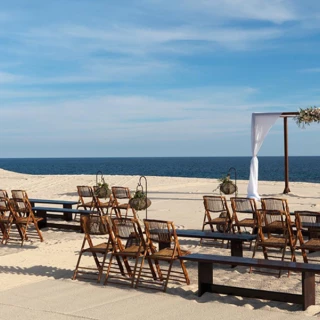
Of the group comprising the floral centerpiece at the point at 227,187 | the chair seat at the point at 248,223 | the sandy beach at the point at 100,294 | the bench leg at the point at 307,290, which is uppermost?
the floral centerpiece at the point at 227,187

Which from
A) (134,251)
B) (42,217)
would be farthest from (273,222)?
(42,217)

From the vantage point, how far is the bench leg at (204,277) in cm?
545

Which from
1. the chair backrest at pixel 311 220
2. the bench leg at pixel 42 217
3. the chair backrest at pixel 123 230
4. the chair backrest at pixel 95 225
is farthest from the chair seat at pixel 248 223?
the bench leg at pixel 42 217

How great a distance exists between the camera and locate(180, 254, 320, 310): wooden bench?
4.95 m

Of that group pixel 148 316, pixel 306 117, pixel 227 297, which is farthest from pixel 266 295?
pixel 306 117

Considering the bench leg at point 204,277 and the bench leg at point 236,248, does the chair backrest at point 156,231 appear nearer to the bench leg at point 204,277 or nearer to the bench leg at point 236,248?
the bench leg at point 204,277

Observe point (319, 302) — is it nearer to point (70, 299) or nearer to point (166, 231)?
point (166, 231)

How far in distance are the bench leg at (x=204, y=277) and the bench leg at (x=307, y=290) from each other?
0.91 meters

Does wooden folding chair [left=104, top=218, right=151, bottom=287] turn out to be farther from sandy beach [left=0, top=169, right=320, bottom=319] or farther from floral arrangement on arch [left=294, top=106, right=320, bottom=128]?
floral arrangement on arch [left=294, top=106, right=320, bottom=128]

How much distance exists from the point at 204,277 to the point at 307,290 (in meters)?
0.98

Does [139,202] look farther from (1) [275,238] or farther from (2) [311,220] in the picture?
(2) [311,220]

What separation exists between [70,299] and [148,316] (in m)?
0.92

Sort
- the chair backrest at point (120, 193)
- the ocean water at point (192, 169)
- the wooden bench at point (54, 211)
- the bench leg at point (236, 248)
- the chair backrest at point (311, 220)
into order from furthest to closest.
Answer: the ocean water at point (192, 169), the chair backrest at point (120, 193), the wooden bench at point (54, 211), the bench leg at point (236, 248), the chair backrest at point (311, 220)

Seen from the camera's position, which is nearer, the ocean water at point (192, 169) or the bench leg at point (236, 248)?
the bench leg at point (236, 248)
